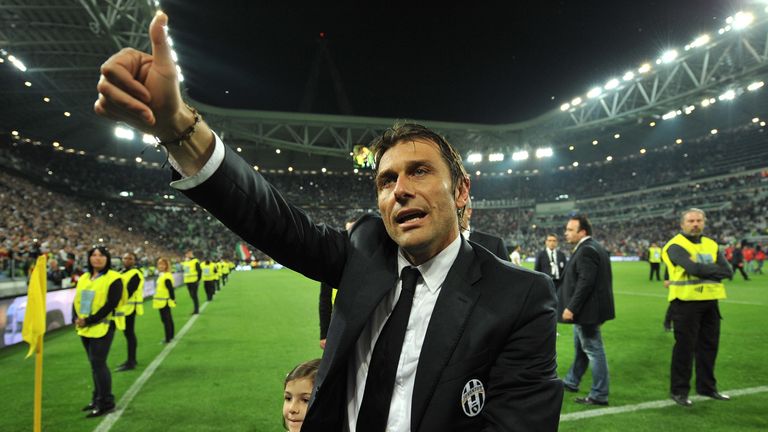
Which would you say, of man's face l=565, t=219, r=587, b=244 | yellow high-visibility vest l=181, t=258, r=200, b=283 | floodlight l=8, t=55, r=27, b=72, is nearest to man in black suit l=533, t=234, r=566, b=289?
man's face l=565, t=219, r=587, b=244

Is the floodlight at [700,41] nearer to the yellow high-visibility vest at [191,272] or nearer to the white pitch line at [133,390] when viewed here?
the yellow high-visibility vest at [191,272]

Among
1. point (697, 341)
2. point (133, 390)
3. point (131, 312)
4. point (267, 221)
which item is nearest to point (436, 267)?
point (267, 221)

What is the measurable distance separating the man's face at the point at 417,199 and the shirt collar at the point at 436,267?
0.8 inches

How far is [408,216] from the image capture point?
153cm

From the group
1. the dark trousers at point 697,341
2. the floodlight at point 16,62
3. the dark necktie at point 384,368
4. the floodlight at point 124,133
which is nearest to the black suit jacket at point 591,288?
the dark trousers at point 697,341

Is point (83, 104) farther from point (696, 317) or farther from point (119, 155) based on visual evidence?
point (696, 317)

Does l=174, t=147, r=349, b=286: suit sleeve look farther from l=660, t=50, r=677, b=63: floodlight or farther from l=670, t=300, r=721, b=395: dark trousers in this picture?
l=660, t=50, r=677, b=63: floodlight

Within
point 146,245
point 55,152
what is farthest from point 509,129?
point 55,152

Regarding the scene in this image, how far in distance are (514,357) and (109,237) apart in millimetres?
45566

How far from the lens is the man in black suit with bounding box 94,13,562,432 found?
52.2 inches

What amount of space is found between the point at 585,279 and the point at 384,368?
4982 mm

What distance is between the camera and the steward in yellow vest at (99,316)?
5.69 m

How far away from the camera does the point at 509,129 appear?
39.8 meters

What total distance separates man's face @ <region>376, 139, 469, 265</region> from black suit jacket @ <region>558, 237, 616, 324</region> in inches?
186
